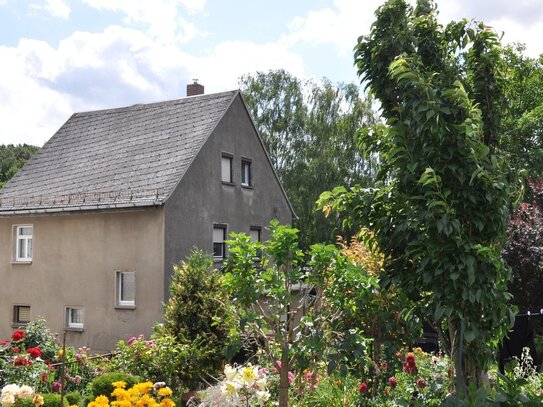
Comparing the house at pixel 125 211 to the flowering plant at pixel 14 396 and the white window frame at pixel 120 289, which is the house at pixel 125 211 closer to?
the white window frame at pixel 120 289

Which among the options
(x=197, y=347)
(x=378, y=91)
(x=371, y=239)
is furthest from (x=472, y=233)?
(x=197, y=347)

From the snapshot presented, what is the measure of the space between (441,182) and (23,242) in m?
17.0

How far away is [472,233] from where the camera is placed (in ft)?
20.4

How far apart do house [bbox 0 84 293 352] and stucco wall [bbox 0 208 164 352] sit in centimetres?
3

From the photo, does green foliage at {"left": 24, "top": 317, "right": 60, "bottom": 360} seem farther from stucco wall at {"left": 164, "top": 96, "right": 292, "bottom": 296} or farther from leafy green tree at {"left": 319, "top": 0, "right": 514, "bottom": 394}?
leafy green tree at {"left": 319, "top": 0, "right": 514, "bottom": 394}

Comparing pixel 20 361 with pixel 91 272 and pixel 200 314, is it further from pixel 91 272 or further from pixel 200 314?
pixel 91 272

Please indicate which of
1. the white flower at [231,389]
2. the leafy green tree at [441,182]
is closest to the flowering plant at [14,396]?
the white flower at [231,389]

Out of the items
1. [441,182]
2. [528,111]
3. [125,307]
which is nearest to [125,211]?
[125,307]

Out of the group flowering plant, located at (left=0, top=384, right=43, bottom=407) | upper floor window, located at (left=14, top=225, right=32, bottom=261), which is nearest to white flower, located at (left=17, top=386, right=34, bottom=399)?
flowering plant, located at (left=0, top=384, right=43, bottom=407)

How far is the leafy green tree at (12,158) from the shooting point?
49062 mm

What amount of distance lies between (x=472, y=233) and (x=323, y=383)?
3.59 meters

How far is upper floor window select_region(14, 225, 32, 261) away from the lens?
19.8 m

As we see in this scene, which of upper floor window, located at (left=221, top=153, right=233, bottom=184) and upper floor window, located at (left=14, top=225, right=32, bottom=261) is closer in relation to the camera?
upper floor window, located at (left=14, top=225, right=32, bottom=261)

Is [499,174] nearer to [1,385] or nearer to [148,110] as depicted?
[1,385]
